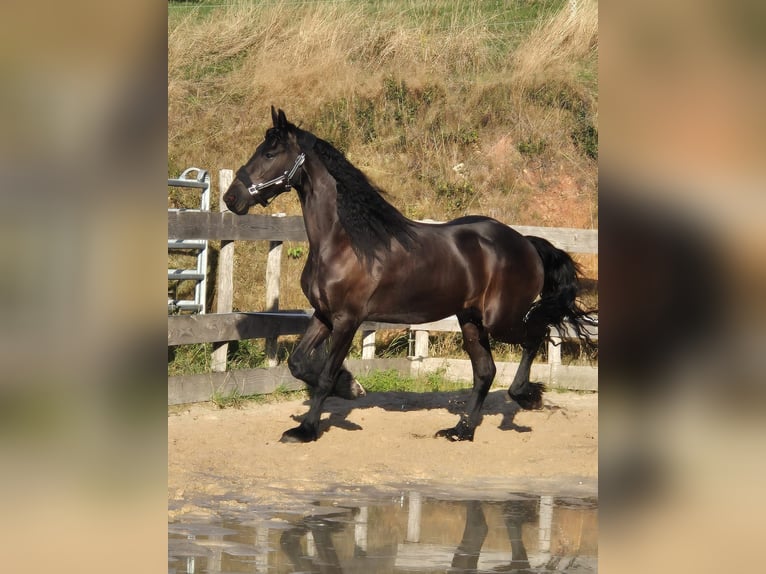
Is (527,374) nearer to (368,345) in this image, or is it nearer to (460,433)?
(460,433)

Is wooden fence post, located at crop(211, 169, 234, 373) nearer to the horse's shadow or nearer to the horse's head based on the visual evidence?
the horse's shadow

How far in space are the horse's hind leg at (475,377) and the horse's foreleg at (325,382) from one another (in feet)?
3.38

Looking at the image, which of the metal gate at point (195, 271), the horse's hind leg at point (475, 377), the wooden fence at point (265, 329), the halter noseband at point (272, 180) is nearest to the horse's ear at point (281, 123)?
the halter noseband at point (272, 180)

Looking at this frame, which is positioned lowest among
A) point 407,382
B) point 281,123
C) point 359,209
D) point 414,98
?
point 407,382

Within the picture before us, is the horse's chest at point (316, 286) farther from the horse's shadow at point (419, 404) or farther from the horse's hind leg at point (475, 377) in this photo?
the horse's hind leg at point (475, 377)

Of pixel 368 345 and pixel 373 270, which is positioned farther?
pixel 368 345

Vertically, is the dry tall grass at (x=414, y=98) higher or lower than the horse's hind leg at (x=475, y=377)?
higher

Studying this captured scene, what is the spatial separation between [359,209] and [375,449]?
1807 mm

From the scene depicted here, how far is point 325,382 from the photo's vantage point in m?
7.71

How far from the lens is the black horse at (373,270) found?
303 inches

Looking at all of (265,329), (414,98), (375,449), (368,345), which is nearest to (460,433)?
(375,449)
